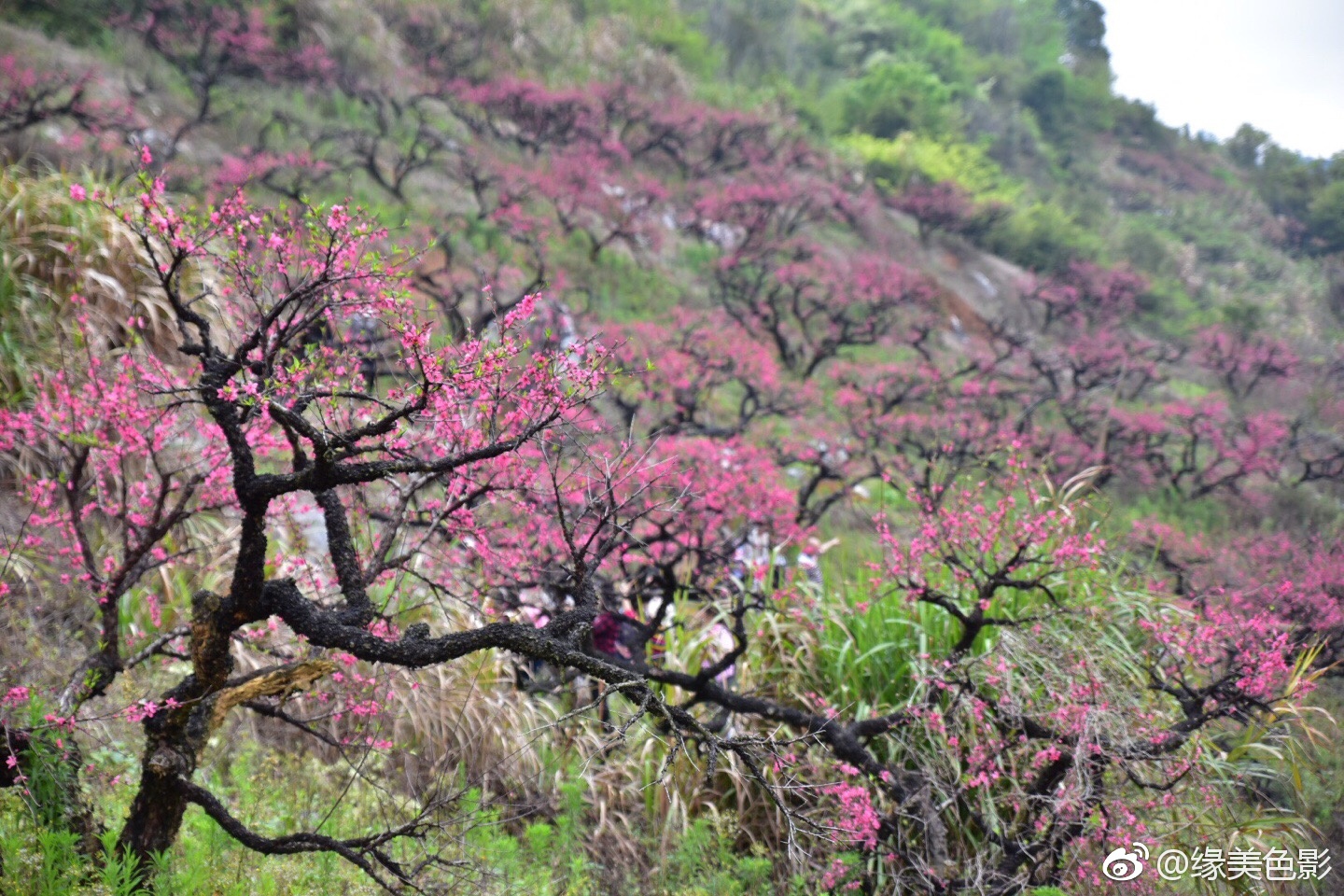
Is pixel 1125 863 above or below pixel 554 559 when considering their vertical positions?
below

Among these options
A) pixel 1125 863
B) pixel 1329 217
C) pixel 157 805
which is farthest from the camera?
pixel 1329 217

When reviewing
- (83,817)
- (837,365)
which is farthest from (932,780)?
(837,365)

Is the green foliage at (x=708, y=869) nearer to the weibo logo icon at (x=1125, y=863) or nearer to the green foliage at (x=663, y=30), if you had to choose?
the weibo logo icon at (x=1125, y=863)

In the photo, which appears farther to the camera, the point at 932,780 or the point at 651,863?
the point at 651,863

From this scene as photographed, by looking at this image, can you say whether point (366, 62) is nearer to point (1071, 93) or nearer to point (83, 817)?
point (83, 817)

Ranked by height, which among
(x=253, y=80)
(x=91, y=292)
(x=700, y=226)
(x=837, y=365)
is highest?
(x=253, y=80)

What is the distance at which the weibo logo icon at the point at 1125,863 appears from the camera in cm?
345

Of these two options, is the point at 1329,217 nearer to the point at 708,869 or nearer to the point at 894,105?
the point at 894,105

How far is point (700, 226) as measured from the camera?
656 inches

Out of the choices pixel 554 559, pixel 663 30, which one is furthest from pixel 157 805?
pixel 663 30

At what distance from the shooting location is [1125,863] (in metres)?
3.57

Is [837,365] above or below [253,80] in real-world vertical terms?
below

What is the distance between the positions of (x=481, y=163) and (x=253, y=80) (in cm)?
426

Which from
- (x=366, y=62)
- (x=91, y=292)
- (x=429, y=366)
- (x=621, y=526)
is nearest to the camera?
(x=429, y=366)
